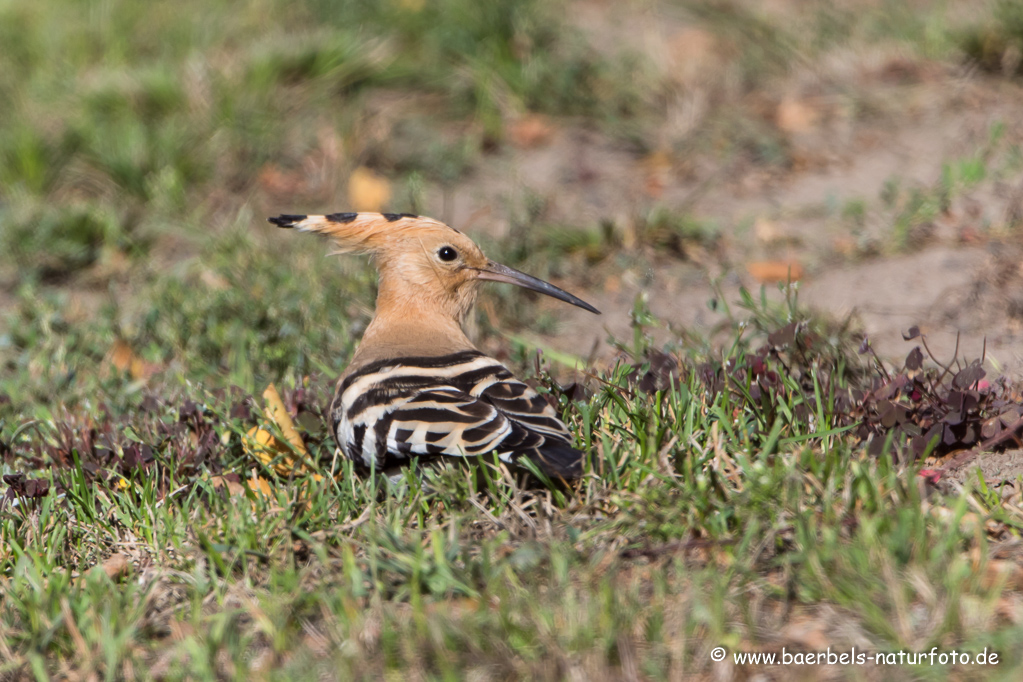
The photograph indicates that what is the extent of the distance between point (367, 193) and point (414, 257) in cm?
201

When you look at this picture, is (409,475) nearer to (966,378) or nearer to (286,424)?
(286,424)

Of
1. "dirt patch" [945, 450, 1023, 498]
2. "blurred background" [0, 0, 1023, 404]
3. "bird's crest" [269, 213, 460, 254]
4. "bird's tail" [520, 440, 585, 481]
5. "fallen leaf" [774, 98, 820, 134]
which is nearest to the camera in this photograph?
"bird's tail" [520, 440, 585, 481]

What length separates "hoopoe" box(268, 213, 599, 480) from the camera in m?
2.60

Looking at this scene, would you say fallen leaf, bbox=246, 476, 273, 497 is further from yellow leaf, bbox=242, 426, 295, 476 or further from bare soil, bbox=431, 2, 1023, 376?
bare soil, bbox=431, 2, 1023, 376

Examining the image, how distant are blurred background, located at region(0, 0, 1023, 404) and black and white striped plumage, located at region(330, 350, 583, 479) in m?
0.81

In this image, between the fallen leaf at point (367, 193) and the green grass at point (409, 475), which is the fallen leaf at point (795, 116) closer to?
the green grass at point (409, 475)

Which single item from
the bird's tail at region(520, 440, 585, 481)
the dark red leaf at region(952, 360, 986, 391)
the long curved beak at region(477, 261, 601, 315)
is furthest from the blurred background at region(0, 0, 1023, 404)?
→ the bird's tail at region(520, 440, 585, 481)

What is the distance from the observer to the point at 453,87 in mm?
6082

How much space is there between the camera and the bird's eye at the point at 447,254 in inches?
138

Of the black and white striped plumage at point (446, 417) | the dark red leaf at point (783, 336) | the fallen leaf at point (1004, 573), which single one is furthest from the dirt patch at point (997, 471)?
the black and white striped plumage at point (446, 417)

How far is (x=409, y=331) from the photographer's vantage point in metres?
3.36

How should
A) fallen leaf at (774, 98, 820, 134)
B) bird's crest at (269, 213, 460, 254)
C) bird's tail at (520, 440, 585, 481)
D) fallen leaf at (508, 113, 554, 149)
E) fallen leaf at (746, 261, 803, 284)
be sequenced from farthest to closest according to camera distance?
fallen leaf at (508, 113, 554, 149) < fallen leaf at (774, 98, 820, 134) < fallen leaf at (746, 261, 803, 284) < bird's crest at (269, 213, 460, 254) < bird's tail at (520, 440, 585, 481)

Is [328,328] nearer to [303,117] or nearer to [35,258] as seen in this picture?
[35,258]

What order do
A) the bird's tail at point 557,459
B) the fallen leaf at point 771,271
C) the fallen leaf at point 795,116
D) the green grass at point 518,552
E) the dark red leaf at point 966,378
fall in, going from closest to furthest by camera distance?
the green grass at point 518,552
the bird's tail at point 557,459
the dark red leaf at point 966,378
the fallen leaf at point 771,271
the fallen leaf at point 795,116
